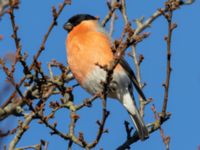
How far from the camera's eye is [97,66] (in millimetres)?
4684

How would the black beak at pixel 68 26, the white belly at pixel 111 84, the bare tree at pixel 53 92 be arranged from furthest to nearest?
1. the black beak at pixel 68 26
2. the white belly at pixel 111 84
3. the bare tree at pixel 53 92

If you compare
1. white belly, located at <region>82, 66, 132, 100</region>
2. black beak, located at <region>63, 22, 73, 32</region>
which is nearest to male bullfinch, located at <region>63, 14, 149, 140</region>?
white belly, located at <region>82, 66, 132, 100</region>

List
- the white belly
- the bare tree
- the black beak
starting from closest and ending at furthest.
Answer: the bare tree < the white belly < the black beak

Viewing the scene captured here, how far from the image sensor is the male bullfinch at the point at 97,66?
4.68 m

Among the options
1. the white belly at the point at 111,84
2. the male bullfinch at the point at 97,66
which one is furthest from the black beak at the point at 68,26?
the white belly at the point at 111,84

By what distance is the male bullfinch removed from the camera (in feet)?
15.4

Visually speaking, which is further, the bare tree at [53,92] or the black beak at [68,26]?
the black beak at [68,26]

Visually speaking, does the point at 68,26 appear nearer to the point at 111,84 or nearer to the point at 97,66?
the point at 97,66

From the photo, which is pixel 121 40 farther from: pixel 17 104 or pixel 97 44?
pixel 97 44

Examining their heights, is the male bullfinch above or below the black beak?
below

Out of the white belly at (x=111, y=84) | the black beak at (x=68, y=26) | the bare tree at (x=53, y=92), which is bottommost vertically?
the bare tree at (x=53, y=92)

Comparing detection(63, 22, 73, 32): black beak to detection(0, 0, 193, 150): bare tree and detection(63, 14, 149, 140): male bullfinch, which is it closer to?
detection(63, 14, 149, 140): male bullfinch

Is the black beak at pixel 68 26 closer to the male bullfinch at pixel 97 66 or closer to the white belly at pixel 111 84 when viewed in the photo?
the male bullfinch at pixel 97 66

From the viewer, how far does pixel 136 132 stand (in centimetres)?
395
